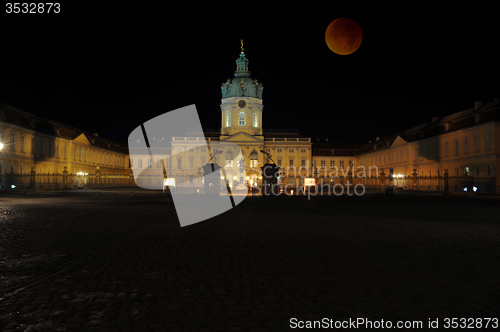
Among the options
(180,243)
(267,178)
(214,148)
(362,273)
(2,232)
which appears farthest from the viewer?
(214,148)

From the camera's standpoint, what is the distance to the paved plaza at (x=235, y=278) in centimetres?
460

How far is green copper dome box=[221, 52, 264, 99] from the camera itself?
3438 inches

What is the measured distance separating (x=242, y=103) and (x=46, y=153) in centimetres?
4101

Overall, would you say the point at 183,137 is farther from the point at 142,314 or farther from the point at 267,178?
the point at 142,314

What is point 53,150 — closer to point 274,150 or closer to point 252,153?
point 252,153

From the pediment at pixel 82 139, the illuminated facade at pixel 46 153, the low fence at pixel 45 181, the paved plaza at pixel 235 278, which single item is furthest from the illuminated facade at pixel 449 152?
the pediment at pixel 82 139

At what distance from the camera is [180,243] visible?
31.3 feet

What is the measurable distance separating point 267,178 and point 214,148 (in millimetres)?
51214

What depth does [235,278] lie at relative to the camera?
6203mm

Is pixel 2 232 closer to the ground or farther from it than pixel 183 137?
closer to the ground

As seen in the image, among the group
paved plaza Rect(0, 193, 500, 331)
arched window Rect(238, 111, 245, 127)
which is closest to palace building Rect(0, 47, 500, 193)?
arched window Rect(238, 111, 245, 127)

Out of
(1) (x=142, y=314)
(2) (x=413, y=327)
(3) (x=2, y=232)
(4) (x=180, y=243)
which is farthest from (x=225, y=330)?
(3) (x=2, y=232)

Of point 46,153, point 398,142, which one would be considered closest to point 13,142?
point 46,153

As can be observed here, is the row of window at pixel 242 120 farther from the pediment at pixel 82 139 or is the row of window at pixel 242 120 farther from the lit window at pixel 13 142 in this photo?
the lit window at pixel 13 142
